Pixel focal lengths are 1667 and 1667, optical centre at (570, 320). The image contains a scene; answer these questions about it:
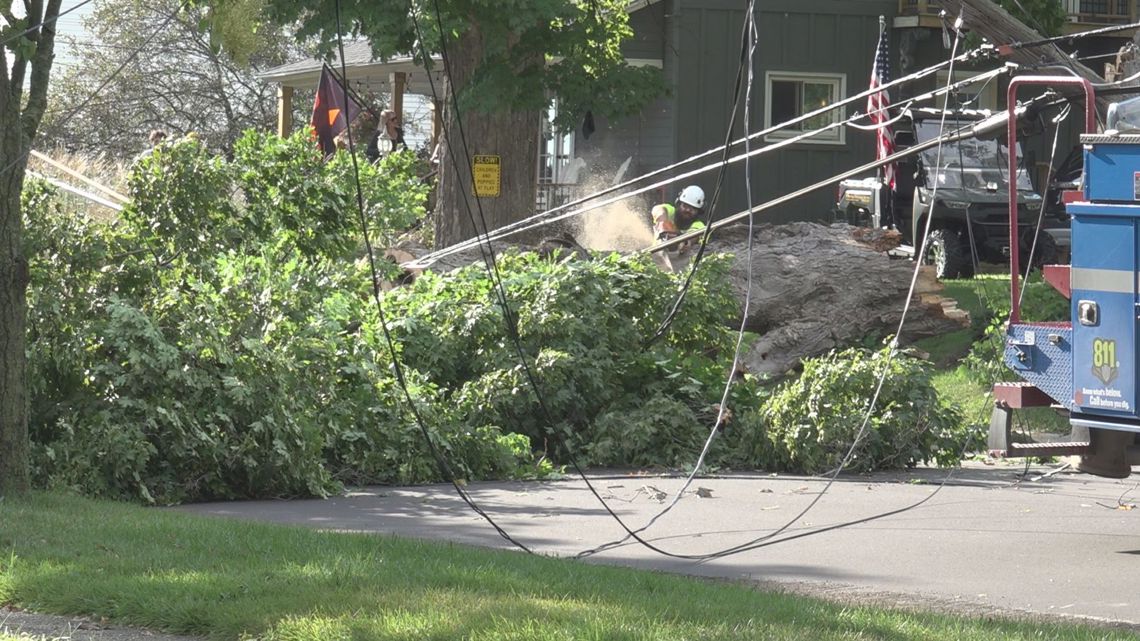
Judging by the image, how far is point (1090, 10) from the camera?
2917cm

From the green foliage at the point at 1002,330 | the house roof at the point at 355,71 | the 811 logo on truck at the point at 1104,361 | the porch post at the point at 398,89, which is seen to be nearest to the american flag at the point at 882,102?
the green foliage at the point at 1002,330

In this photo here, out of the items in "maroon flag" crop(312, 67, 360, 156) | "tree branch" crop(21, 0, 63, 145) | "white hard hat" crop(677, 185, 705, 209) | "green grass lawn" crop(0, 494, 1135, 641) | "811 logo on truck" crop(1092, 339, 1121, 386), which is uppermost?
"maroon flag" crop(312, 67, 360, 156)

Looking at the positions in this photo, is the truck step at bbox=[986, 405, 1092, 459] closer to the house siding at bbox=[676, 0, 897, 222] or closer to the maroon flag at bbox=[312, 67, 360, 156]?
the house siding at bbox=[676, 0, 897, 222]

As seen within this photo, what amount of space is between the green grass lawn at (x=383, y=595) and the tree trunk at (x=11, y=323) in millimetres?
1007

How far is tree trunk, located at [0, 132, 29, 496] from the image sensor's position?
905 centimetres

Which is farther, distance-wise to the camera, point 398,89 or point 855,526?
point 398,89

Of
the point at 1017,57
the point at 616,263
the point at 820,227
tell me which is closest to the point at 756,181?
the point at 820,227

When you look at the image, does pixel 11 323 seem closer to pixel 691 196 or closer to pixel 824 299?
pixel 824 299

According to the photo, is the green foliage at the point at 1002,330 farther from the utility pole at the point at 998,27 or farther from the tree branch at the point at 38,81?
the tree branch at the point at 38,81

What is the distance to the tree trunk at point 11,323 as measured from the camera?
29.7 feet

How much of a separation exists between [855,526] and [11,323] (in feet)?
15.9

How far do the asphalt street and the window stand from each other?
1559 cm

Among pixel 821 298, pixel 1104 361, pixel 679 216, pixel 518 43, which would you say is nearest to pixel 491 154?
pixel 518 43

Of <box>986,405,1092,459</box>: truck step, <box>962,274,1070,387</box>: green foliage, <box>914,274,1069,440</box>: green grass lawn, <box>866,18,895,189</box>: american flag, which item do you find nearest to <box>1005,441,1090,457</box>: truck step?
<box>986,405,1092,459</box>: truck step
